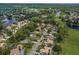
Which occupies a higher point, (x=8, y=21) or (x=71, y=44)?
(x=8, y=21)

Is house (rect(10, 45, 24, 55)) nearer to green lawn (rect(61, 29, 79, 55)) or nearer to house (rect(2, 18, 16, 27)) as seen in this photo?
house (rect(2, 18, 16, 27))

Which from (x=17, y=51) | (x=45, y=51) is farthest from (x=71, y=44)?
(x=17, y=51)

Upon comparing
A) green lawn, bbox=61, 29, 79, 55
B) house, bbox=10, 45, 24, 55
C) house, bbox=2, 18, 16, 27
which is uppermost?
house, bbox=2, 18, 16, 27

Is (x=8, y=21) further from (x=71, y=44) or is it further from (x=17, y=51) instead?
(x=71, y=44)

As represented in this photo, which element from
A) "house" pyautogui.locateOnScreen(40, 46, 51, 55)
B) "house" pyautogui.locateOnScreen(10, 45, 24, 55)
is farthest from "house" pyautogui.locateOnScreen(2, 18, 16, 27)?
"house" pyautogui.locateOnScreen(40, 46, 51, 55)

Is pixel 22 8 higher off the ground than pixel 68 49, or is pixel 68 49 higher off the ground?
pixel 22 8

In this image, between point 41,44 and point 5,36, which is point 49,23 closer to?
point 41,44

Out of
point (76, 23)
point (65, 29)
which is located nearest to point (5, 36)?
point (65, 29)

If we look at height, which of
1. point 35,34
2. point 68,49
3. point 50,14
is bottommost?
point 68,49

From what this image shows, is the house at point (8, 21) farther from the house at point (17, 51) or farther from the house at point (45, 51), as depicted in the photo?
the house at point (45, 51)
